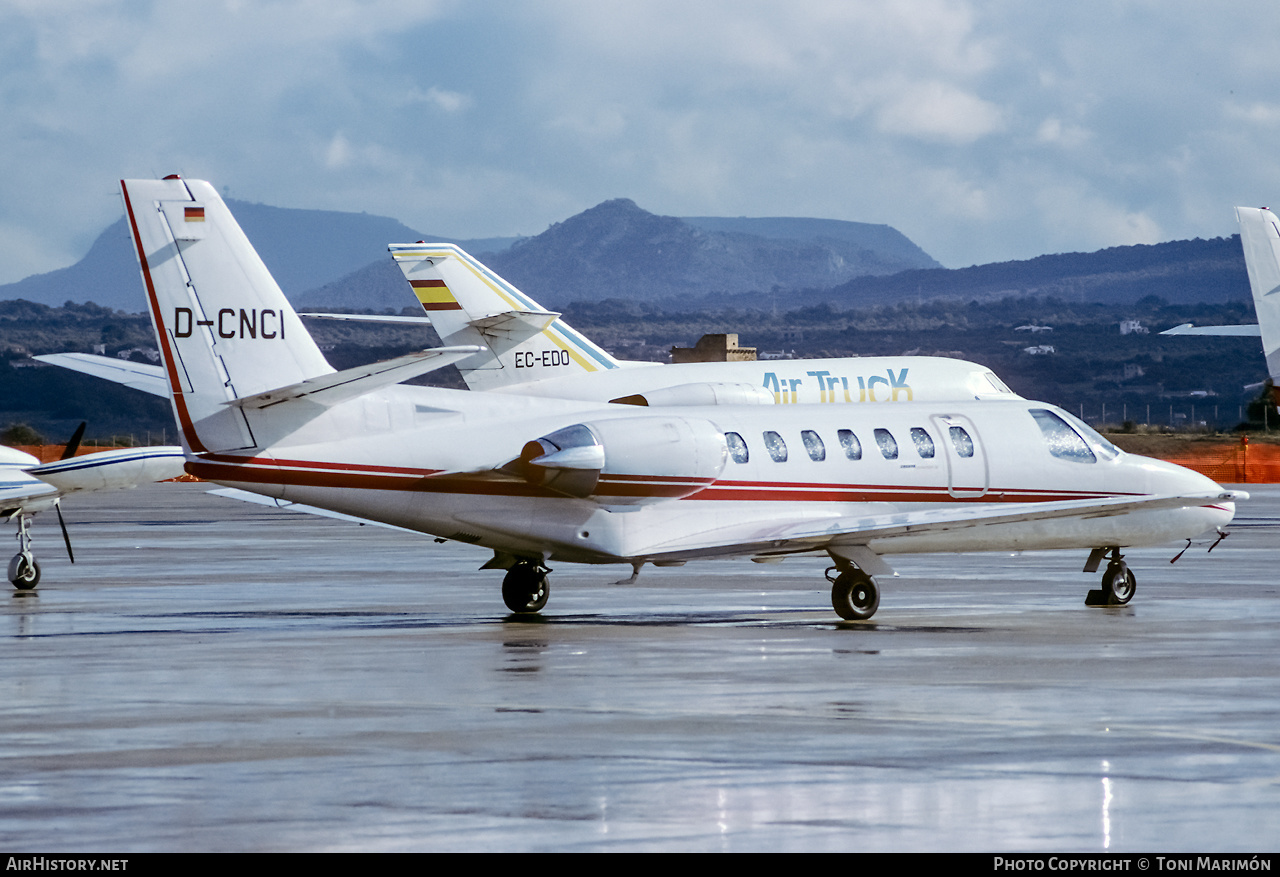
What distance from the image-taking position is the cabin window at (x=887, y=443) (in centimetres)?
2658

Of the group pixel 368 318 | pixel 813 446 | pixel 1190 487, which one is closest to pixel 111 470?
pixel 368 318

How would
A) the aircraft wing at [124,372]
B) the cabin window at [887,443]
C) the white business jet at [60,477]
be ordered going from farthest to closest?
the aircraft wing at [124,372] < the white business jet at [60,477] < the cabin window at [887,443]

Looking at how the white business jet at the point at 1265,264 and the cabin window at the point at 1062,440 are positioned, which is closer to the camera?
the cabin window at the point at 1062,440

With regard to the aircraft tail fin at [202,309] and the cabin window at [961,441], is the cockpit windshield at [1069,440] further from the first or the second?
the aircraft tail fin at [202,309]

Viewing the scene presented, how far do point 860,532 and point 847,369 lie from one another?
18.9m

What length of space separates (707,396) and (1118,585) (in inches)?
562

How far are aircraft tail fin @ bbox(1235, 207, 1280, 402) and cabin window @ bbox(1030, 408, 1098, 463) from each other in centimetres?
551

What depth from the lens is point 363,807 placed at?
11.9 metres

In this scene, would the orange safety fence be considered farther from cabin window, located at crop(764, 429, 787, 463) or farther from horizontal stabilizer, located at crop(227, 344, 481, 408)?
horizontal stabilizer, located at crop(227, 344, 481, 408)

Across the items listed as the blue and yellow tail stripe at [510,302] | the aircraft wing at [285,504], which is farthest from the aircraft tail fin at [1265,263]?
the blue and yellow tail stripe at [510,302]

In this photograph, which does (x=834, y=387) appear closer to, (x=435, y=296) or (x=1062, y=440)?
(x=435, y=296)

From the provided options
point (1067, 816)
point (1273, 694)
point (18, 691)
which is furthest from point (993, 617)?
point (1067, 816)

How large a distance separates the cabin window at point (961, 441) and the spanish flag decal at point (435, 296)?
1783 centimetres

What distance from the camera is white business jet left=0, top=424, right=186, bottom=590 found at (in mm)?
31000
